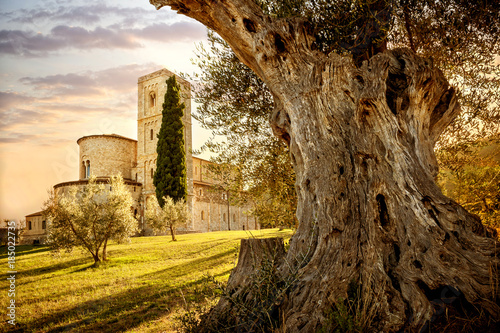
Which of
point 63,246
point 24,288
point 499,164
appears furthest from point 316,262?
point 63,246

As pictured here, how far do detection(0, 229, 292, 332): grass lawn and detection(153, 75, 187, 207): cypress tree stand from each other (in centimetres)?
1571

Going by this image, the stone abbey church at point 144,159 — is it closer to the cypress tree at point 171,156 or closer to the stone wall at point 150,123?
the stone wall at point 150,123

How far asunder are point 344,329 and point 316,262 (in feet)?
3.13

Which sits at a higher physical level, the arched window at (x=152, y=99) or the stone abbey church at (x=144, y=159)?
the arched window at (x=152, y=99)

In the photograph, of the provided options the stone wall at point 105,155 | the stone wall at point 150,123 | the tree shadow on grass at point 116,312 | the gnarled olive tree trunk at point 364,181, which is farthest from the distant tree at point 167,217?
the gnarled olive tree trunk at point 364,181

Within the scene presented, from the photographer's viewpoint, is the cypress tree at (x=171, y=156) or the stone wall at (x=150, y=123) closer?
the cypress tree at (x=171, y=156)

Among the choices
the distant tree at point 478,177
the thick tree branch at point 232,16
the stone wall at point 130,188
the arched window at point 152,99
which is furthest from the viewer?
the arched window at point 152,99

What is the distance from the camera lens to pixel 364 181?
13.4 ft

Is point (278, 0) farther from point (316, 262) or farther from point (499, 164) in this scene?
→ point (499, 164)

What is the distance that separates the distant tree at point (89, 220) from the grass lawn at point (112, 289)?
1107 mm

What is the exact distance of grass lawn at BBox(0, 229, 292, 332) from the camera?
6.00 metres

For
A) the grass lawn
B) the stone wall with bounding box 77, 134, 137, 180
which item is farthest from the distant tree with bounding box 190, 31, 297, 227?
the stone wall with bounding box 77, 134, 137, 180

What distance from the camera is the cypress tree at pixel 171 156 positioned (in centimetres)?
3272

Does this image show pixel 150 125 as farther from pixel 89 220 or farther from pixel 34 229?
pixel 89 220
